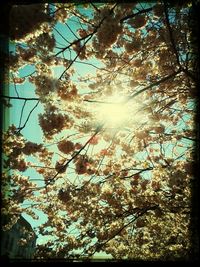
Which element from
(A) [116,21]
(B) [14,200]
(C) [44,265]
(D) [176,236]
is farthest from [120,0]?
(D) [176,236]

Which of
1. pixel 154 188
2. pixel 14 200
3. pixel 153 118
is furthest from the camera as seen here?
pixel 154 188

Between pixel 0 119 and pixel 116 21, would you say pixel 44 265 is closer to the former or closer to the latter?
pixel 0 119

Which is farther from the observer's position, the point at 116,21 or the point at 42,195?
the point at 42,195

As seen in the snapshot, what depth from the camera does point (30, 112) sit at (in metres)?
5.15

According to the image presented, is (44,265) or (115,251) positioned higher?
(44,265)

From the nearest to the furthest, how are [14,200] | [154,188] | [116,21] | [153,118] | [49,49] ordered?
[116,21]
[49,49]
[14,200]
[153,118]
[154,188]

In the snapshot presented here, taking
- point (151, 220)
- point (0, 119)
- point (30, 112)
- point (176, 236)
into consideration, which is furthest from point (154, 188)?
point (0, 119)

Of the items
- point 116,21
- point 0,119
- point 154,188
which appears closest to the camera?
point 0,119

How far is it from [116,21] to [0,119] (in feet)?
9.88

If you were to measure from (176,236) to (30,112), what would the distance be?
20.1ft

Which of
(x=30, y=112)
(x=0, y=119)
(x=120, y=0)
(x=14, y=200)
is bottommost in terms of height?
(x=14, y=200)

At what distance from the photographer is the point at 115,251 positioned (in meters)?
9.35

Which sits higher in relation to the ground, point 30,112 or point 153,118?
point 153,118

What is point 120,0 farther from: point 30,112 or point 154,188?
point 154,188
